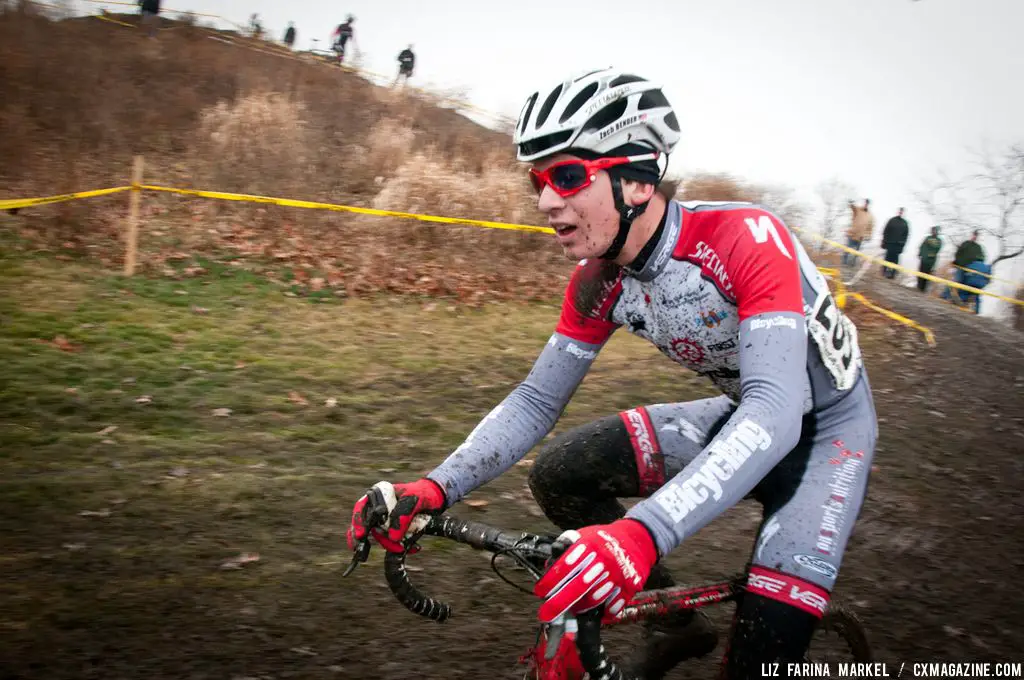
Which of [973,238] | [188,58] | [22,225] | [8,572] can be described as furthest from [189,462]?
[188,58]

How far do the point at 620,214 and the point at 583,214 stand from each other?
0.52ft

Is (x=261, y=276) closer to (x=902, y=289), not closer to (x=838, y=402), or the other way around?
(x=838, y=402)

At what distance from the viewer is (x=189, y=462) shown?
21.5 ft

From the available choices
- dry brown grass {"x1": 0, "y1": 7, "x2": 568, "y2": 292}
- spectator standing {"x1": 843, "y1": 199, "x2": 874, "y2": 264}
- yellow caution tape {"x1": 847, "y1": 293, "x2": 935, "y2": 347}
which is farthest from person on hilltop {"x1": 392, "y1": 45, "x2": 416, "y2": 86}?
yellow caution tape {"x1": 847, "y1": 293, "x2": 935, "y2": 347}

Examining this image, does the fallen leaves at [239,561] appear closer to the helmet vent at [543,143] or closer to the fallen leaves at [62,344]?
the helmet vent at [543,143]

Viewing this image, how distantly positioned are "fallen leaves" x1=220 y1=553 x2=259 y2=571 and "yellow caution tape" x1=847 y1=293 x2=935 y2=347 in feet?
41.0

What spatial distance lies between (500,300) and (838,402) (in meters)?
11.1

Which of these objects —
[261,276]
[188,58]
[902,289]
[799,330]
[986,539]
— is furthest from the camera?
[188,58]

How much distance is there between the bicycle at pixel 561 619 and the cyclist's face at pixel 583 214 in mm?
1063

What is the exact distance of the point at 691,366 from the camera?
3.38 m

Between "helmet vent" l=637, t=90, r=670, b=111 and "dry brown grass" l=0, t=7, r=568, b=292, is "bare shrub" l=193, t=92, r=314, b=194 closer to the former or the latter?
"dry brown grass" l=0, t=7, r=568, b=292

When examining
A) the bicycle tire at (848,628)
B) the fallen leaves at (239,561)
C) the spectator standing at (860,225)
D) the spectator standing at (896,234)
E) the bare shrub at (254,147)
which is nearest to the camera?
the bicycle tire at (848,628)

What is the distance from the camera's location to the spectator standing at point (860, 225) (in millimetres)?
22828

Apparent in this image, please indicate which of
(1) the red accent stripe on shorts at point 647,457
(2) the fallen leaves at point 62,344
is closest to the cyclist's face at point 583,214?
(1) the red accent stripe on shorts at point 647,457
